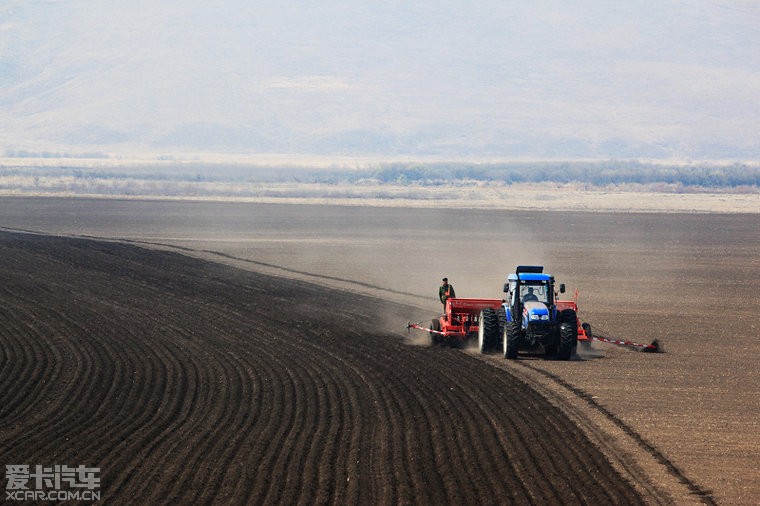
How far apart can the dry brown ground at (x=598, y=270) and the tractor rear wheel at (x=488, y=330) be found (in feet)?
3.47

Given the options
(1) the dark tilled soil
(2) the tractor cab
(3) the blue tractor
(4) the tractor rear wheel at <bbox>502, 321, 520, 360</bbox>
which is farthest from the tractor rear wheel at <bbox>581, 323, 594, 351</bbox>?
(1) the dark tilled soil

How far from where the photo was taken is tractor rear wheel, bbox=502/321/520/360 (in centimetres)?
2595

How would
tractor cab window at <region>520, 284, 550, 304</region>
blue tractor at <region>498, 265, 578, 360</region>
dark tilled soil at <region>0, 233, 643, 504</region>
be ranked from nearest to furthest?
dark tilled soil at <region>0, 233, 643, 504</region>, blue tractor at <region>498, 265, 578, 360</region>, tractor cab window at <region>520, 284, 550, 304</region>

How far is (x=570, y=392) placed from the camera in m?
22.8

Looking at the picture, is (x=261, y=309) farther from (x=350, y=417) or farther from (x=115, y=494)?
(x=115, y=494)

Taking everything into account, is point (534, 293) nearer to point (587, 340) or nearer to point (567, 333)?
point (567, 333)

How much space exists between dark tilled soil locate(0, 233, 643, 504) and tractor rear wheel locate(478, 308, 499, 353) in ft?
1.81

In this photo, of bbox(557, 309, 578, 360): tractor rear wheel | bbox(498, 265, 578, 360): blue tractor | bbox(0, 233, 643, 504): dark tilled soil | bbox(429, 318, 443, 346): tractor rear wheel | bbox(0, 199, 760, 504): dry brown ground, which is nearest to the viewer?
bbox(0, 233, 643, 504): dark tilled soil

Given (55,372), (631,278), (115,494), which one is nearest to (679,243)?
(631,278)

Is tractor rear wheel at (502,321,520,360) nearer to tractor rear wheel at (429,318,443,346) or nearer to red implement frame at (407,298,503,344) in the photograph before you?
red implement frame at (407,298,503,344)

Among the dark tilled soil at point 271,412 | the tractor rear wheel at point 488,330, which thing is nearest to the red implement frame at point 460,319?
the dark tilled soil at point 271,412

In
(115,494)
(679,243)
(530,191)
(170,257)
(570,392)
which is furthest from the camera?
(530,191)

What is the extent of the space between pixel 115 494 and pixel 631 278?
33.8 meters

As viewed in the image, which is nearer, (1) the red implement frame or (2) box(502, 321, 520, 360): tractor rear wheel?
(2) box(502, 321, 520, 360): tractor rear wheel
